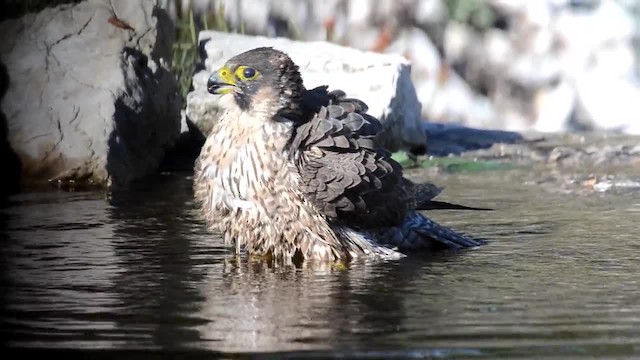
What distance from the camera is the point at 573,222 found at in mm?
6496

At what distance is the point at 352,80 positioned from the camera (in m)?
9.52

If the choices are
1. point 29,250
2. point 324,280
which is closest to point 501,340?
point 324,280

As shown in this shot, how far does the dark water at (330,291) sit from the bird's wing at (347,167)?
0.83 feet

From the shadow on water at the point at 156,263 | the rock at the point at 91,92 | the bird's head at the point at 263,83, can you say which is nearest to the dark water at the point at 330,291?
the shadow on water at the point at 156,263

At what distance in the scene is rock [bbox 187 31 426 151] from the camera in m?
9.30

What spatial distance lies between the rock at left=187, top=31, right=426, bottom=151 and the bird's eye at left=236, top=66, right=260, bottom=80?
11.5 feet

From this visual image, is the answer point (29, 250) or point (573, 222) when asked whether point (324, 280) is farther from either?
point (573, 222)

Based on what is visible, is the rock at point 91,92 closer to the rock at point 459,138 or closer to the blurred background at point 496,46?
the rock at point 459,138

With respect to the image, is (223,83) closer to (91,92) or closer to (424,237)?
(424,237)

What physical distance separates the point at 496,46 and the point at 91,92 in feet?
14.7

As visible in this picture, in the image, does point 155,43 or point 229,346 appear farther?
point 155,43

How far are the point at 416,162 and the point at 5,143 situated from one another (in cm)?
272

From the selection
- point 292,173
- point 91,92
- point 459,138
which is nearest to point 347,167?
point 292,173

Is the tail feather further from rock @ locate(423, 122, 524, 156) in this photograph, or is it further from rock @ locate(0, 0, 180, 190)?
rock @ locate(423, 122, 524, 156)
